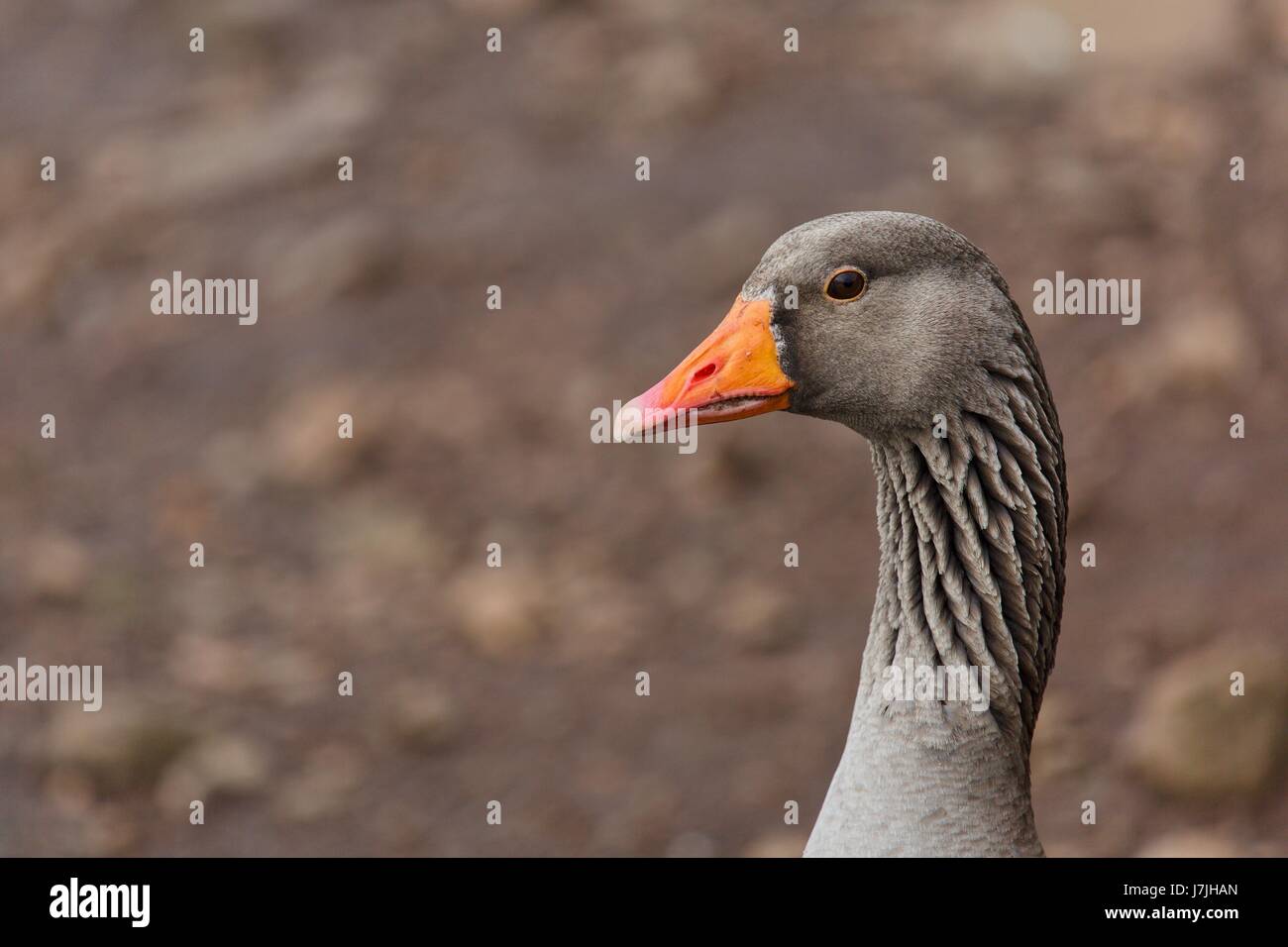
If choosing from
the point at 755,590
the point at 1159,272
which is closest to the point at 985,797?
the point at 755,590

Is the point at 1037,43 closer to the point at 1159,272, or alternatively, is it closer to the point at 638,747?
the point at 1159,272

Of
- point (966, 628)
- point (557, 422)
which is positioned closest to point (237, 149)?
point (557, 422)

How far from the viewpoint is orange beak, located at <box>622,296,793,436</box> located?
12.9ft

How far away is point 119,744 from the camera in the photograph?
691 centimetres

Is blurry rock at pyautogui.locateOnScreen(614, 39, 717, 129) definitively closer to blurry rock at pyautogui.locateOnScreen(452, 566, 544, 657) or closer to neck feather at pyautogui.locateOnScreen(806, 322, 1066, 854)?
blurry rock at pyautogui.locateOnScreen(452, 566, 544, 657)

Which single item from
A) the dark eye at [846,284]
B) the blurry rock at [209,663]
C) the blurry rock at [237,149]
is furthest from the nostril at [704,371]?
the blurry rock at [237,149]

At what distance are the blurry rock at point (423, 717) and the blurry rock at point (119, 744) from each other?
3.16 feet

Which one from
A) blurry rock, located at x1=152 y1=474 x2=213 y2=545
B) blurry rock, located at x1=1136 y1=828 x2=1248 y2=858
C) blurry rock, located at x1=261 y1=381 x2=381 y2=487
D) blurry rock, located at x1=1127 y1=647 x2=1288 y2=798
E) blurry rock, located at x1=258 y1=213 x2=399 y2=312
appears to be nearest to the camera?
blurry rock, located at x1=1136 y1=828 x2=1248 y2=858

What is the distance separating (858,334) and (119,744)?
4467mm

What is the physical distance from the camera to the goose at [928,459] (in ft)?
12.6

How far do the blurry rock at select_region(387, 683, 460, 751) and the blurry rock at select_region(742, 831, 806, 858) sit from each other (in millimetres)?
1601

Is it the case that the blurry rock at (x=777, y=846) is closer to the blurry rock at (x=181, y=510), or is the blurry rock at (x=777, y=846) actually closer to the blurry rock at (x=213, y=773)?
the blurry rock at (x=213, y=773)

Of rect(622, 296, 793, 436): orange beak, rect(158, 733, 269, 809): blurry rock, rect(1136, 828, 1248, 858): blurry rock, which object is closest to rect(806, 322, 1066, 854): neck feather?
rect(622, 296, 793, 436): orange beak

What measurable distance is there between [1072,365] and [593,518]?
2.85m
